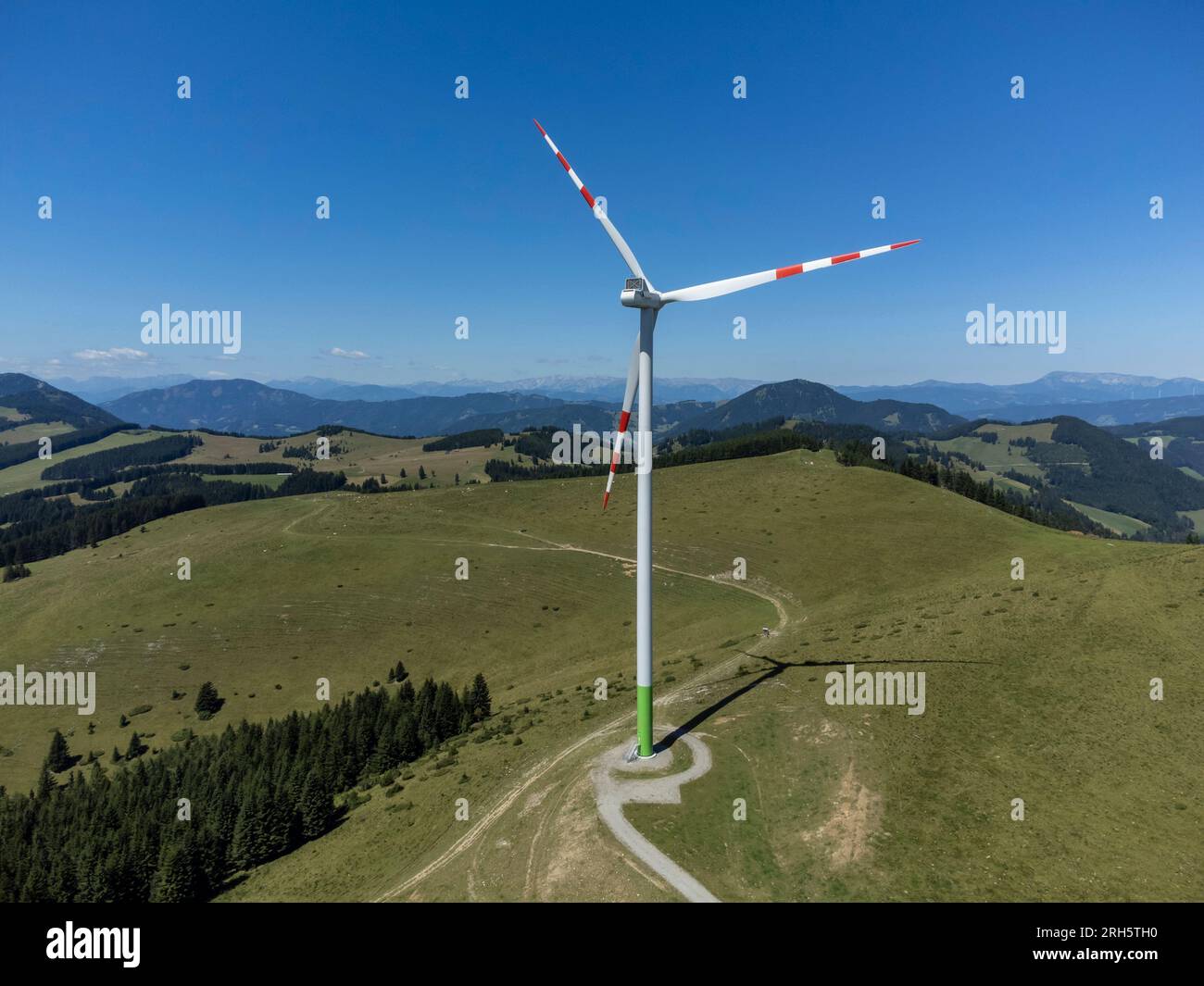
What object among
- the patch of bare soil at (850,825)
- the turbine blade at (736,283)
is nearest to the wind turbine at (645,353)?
the turbine blade at (736,283)

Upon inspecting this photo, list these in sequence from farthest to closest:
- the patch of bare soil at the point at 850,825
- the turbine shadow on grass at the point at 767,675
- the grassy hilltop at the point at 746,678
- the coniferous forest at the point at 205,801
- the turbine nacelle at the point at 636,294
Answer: the coniferous forest at the point at 205,801 → the turbine shadow on grass at the point at 767,675 → the turbine nacelle at the point at 636,294 → the grassy hilltop at the point at 746,678 → the patch of bare soil at the point at 850,825

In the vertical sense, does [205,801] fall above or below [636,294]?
below

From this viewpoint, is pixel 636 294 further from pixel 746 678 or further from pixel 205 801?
pixel 205 801

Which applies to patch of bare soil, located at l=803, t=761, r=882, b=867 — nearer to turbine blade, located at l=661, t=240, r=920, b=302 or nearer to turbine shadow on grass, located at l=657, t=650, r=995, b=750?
turbine shadow on grass, located at l=657, t=650, r=995, b=750

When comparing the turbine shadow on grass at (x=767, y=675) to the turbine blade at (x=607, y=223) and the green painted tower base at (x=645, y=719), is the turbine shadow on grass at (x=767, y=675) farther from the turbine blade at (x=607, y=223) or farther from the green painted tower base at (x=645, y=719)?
the turbine blade at (x=607, y=223)

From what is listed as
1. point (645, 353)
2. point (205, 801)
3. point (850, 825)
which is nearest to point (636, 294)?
point (645, 353)

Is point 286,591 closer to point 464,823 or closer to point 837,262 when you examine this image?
point 464,823

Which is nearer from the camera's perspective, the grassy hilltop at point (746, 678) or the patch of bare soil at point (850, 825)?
the patch of bare soil at point (850, 825)
